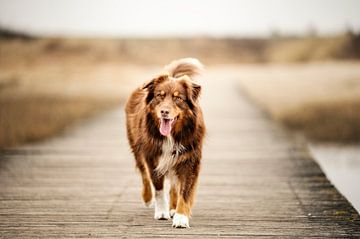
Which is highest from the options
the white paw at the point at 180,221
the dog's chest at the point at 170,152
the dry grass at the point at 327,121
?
the dry grass at the point at 327,121

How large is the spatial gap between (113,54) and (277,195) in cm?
4793

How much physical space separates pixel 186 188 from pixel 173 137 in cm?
43

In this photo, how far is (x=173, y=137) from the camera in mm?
4883

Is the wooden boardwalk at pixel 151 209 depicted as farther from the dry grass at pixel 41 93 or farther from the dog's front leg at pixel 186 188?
the dry grass at pixel 41 93

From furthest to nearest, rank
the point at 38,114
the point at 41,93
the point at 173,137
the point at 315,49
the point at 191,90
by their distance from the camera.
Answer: the point at 315,49 < the point at 41,93 < the point at 38,114 < the point at 173,137 < the point at 191,90

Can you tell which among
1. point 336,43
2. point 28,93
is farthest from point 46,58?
point 336,43

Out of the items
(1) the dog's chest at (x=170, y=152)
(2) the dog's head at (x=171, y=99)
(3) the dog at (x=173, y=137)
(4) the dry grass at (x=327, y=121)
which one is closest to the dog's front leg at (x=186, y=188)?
(3) the dog at (x=173, y=137)

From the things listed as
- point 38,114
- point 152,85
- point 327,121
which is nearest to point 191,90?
point 152,85

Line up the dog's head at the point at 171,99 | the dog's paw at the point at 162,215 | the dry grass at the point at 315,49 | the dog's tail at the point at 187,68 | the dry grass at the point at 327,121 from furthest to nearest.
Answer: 1. the dry grass at the point at 315,49
2. the dry grass at the point at 327,121
3. the dog's tail at the point at 187,68
4. the dog's paw at the point at 162,215
5. the dog's head at the point at 171,99

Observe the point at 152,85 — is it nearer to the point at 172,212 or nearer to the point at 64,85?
the point at 172,212

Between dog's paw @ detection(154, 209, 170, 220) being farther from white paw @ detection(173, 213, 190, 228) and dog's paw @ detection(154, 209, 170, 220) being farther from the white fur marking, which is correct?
white paw @ detection(173, 213, 190, 228)

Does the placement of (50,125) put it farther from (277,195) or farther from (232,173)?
(277,195)

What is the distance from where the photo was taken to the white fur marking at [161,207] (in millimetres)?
5055

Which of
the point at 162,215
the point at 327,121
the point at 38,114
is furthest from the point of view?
the point at 327,121
